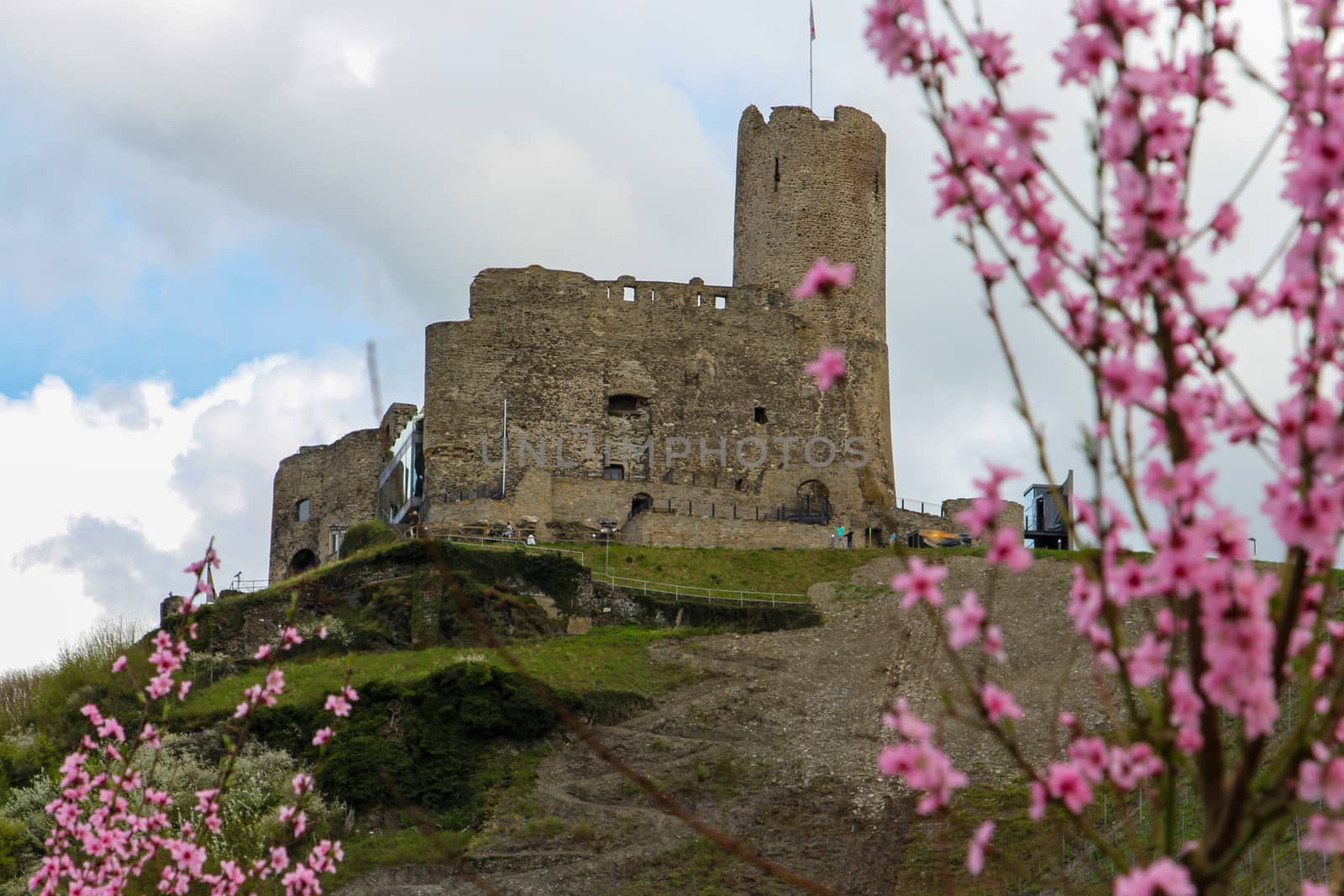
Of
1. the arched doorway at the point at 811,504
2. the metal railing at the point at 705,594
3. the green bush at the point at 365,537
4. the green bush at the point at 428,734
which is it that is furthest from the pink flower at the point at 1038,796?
the arched doorway at the point at 811,504

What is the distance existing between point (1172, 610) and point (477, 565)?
110 feet

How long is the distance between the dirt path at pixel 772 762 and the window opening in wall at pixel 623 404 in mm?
10199

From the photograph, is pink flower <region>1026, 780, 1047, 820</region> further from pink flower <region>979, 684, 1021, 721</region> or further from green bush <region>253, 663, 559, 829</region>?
green bush <region>253, 663, 559, 829</region>

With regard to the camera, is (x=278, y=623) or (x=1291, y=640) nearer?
(x=1291, y=640)

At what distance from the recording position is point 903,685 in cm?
3155

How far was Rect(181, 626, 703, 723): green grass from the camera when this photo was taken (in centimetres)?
3161

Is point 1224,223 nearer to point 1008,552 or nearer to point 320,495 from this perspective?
point 1008,552

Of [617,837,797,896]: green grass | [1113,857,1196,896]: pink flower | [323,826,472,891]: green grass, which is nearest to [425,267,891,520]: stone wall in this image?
[323,826,472,891]: green grass

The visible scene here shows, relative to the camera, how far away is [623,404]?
45.9m

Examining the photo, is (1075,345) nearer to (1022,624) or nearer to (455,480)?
(1022,624)

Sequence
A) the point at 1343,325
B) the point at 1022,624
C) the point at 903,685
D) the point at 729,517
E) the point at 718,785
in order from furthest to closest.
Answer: the point at 729,517 → the point at 1022,624 → the point at 903,685 → the point at 718,785 → the point at 1343,325

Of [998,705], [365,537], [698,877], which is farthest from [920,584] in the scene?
[365,537]

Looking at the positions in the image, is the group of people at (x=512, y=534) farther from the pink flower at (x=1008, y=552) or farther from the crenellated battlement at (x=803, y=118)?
the pink flower at (x=1008, y=552)

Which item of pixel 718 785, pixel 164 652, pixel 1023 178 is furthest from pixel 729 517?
pixel 1023 178
